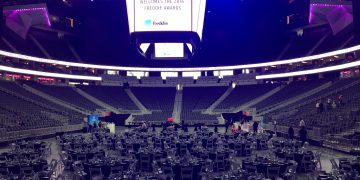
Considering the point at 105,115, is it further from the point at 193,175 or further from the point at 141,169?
the point at 193,175

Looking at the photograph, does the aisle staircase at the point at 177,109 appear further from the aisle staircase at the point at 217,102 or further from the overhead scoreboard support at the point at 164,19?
the overhead scoreboard support at the point at 164,19

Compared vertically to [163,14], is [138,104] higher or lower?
lower

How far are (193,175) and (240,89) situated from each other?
38.8m

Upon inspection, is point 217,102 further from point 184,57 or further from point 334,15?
point 334,15

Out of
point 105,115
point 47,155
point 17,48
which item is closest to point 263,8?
point 105,115

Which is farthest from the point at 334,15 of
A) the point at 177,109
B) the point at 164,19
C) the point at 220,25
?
the point at 177,109

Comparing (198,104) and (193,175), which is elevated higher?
(198,104)

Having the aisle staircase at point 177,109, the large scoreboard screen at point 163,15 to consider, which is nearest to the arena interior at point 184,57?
the large scoreboard screen at point 163,15

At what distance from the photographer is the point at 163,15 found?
3550 cm

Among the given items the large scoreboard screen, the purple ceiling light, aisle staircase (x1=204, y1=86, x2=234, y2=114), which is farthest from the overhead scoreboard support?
Answer: the purple ceiling light

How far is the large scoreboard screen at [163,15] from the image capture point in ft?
115

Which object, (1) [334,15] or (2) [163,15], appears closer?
(2) [163,15]

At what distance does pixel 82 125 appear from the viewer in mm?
34062

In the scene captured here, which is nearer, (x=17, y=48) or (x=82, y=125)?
(x=82, y=125)
